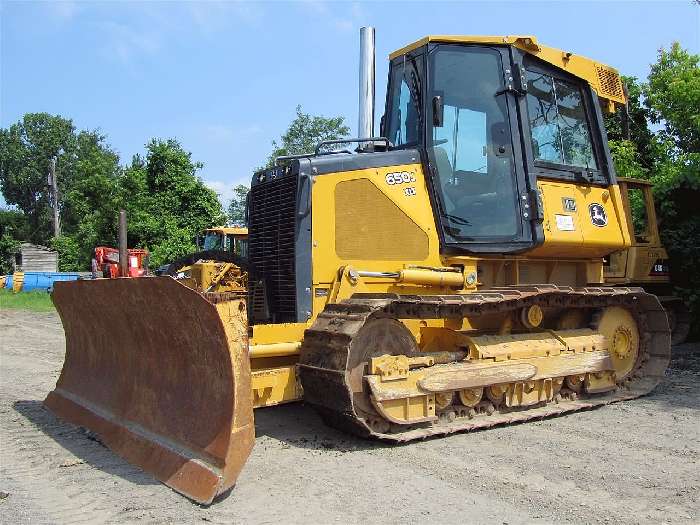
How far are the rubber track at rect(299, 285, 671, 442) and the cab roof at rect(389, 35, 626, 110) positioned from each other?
2.30 m

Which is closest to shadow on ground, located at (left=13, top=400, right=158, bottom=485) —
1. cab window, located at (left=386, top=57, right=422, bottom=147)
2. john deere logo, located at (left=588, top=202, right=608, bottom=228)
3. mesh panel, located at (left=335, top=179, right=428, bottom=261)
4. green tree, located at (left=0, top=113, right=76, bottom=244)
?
mesh panel, located at (left=335, top=179, right=428, bottom=261)

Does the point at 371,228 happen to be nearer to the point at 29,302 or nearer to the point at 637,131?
the point at 637,131

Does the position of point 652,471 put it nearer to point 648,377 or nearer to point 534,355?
point 534,355

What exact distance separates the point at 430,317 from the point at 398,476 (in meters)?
1.66

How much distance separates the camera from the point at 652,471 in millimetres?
4512

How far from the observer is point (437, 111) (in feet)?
19.1

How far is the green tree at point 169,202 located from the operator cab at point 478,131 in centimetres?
1941

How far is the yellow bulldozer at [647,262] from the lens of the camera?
9461 mm

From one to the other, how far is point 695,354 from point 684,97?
6232 mm

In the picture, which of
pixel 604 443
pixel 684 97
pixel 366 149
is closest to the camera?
pixel 604 443

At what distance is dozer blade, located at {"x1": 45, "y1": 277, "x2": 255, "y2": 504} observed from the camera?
159 inches

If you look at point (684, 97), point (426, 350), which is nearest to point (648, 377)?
point (426, 350)

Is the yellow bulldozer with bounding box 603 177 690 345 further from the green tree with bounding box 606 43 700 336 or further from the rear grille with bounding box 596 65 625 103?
the rear grille with bounding box 596 65 625 103

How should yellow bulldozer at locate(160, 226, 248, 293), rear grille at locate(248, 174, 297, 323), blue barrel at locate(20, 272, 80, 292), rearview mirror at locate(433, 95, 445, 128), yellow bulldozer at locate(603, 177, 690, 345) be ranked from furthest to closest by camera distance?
blue barrel at locate(20, 272, 80, 292), yellow bulldozer at locate(603, 177, 690, 345), yellow bulldozer at locate(160, 226, 248, 293), rearview mirror at locate(433, 95, 445, 128), rear grille at locate(248, 174, 297, 323)
